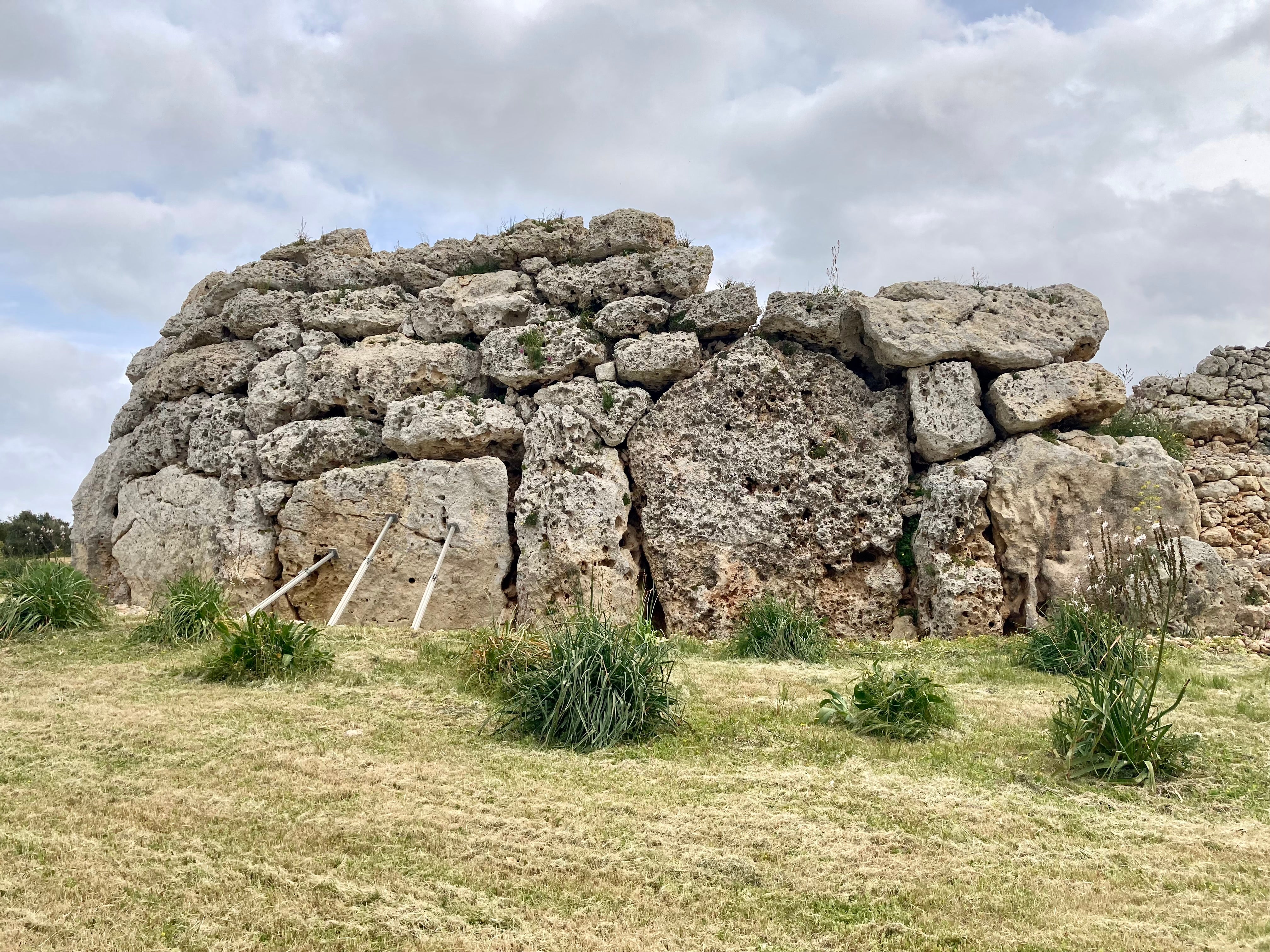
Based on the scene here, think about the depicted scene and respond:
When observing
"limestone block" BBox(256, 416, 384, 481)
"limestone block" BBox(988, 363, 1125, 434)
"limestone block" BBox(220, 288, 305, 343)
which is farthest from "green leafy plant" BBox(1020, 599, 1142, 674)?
"limestone block" BBox(220, 288, 305, 343)

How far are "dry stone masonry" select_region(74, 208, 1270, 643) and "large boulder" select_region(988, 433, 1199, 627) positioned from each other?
3cm

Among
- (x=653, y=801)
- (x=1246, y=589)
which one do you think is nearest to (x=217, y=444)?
(x=653, y=801)

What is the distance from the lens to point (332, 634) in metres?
9.89

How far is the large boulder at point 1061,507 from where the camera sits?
37.2 ft

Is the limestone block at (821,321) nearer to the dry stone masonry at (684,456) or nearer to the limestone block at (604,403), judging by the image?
the dry stone masonry at (684,456)

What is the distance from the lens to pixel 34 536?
18.2 metres

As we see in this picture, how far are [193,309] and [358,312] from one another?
10.4 feet

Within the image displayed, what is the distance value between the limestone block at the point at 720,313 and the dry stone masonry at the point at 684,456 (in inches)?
1.8

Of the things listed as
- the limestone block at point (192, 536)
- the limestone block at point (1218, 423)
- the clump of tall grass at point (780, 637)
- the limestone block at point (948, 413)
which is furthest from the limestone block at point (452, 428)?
the limestone block at point (1218, 423)

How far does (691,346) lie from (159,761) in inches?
326

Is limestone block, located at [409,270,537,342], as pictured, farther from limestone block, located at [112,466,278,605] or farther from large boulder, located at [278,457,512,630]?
limestone block, located at [112,466,278,605]

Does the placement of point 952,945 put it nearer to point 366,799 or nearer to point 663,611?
point 366,799

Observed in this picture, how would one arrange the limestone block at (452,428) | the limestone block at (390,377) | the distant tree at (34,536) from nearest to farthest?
the limestone block at (452,428)
the limestone block at (390,377)
the distant tree at (34,536)

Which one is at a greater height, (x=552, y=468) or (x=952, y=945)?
(x=552, y=468)
